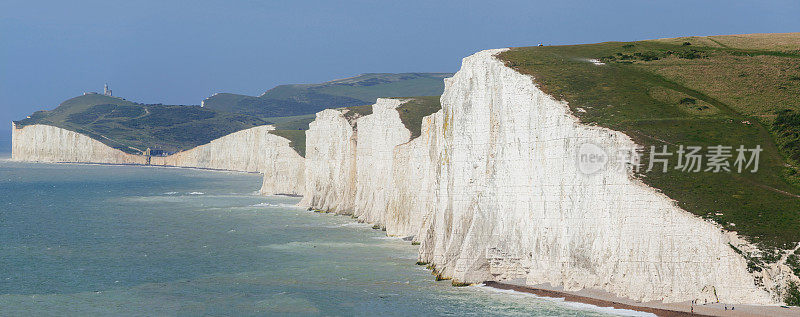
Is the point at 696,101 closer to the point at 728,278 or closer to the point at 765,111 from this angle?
the point at 765,111

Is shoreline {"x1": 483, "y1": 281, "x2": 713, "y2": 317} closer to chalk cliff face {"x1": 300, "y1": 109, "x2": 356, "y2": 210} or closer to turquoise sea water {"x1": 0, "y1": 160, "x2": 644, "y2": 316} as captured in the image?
turquoise sea water {"x1": 0, "y1": 160, "x2": 644, "y2": 316}

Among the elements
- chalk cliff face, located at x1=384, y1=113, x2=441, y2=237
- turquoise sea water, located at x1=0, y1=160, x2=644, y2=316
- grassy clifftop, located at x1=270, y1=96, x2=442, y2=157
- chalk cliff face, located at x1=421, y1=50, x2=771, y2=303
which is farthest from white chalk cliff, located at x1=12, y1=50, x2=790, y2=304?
grassy clifftop, located at x1=270, y1=96, x2=442, y2=157

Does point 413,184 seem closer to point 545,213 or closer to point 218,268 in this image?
point 218,268

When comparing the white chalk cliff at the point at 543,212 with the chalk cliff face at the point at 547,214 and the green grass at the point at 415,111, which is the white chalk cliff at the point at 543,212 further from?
the green grass at the point at 415,111

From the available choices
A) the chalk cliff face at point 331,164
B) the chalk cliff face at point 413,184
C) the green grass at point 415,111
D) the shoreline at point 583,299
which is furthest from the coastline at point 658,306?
the chalk cliff face at point 331,164

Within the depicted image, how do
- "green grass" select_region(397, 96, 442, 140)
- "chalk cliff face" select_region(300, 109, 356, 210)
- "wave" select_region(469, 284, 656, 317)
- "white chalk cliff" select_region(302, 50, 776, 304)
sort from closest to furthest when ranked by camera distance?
"wave" select_region(469, 284, 656, 317) < "white chalk cliff" select_region(302, 50, 776, 304) < "green grass" select_region(397, 96, 442, 140) < "chalk cliff face" select_region(300, 109, 356, 210)

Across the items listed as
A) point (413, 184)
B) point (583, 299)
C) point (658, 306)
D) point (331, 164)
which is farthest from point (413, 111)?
point (658, 306)

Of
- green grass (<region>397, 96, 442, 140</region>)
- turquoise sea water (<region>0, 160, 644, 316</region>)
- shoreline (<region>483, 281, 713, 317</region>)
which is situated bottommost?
turquoise sea water (<region>0, 160, 644, 316</region>)

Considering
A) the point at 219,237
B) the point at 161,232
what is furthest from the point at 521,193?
the point at 161,232
